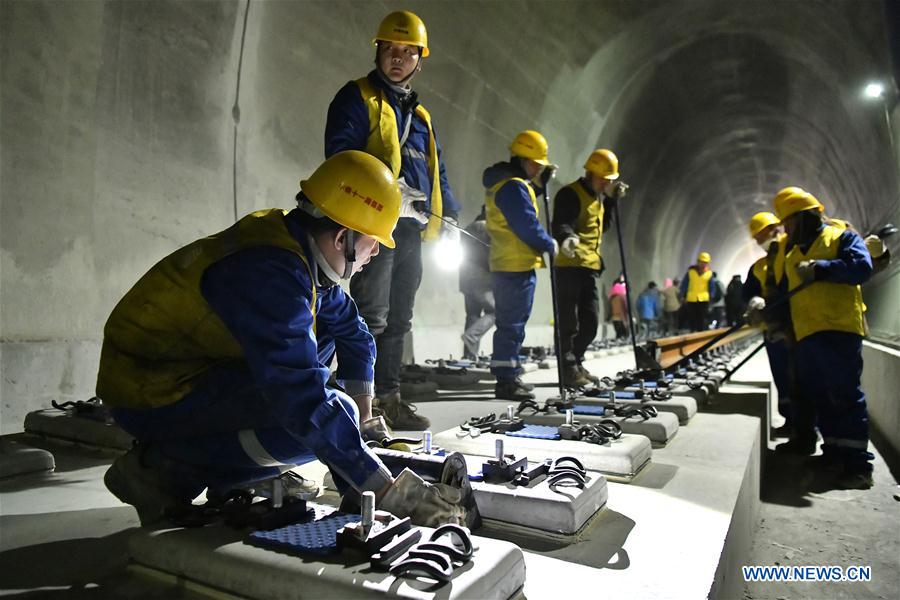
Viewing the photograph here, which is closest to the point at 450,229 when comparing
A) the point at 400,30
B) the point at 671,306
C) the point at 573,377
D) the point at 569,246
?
the point at 400,30

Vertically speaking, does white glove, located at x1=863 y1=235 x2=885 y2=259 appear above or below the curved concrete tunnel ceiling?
below

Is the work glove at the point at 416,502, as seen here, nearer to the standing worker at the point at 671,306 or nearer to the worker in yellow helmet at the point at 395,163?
the worker in yellow helmet at the point at 395,163

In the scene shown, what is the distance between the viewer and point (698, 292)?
14.1 meters

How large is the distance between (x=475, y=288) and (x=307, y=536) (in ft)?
17.3

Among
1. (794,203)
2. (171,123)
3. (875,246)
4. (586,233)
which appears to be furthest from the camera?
(586,233)

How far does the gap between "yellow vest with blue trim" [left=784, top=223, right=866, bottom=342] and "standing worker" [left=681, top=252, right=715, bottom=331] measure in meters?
10.6

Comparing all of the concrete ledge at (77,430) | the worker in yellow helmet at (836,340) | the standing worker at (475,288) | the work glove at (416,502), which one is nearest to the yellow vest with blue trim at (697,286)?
the standing worker at (475,288)

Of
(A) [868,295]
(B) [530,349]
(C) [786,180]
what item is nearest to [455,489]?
(B) [530,349]

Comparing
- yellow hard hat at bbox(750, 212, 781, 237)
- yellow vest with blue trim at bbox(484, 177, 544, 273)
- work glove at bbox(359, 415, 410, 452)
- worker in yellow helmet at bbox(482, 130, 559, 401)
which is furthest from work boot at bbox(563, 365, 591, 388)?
work glove at bbox(359, 415, 410, 452)

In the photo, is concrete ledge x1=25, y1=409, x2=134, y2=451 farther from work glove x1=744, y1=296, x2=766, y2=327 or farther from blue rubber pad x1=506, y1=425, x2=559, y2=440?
work glove x1=744, y1=296, x2=766, y2=327

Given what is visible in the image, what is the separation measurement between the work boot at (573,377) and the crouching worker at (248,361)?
12.2ft

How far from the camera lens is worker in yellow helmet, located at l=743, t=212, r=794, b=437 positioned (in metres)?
4.45

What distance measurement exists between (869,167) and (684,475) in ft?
31.6

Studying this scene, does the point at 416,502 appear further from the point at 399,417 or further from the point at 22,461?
the point at 22,461
